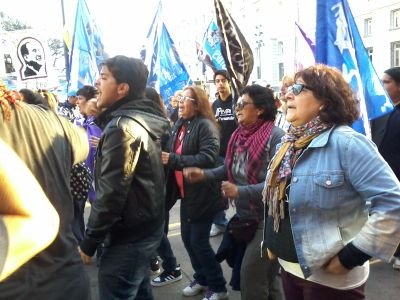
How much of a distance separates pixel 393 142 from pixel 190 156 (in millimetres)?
2035

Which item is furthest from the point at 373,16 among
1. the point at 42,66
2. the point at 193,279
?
the point at 193,279

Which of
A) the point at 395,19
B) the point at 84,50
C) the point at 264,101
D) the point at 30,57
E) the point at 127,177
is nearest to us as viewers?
the point at 127,177

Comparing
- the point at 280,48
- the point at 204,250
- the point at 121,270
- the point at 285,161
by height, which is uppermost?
the point at 280,48

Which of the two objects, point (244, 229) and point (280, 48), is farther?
point (280, 48)

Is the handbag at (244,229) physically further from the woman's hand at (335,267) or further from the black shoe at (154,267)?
the black shoe at (154,267)

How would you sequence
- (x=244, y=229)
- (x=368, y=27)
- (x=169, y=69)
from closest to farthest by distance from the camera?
(x=244, y=229) → (x=169, y=69) → (x=368, y=27)

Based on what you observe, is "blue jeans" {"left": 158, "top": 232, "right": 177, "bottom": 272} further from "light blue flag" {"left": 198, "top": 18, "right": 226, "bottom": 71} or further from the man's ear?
"light blue flag" {"left": 198, "top": 18, "right": 226, "bottom": 71}

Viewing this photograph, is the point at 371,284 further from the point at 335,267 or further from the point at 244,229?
the point at 335,267

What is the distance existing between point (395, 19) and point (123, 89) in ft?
128

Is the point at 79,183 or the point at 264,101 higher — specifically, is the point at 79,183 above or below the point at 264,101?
below

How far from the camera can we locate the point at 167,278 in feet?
13.3

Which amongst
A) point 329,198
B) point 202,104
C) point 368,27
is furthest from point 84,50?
point 368,27

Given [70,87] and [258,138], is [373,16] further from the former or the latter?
[258,138]

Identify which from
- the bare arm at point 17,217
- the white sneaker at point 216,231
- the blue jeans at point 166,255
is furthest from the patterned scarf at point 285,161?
the white sneaker at point 216,231
